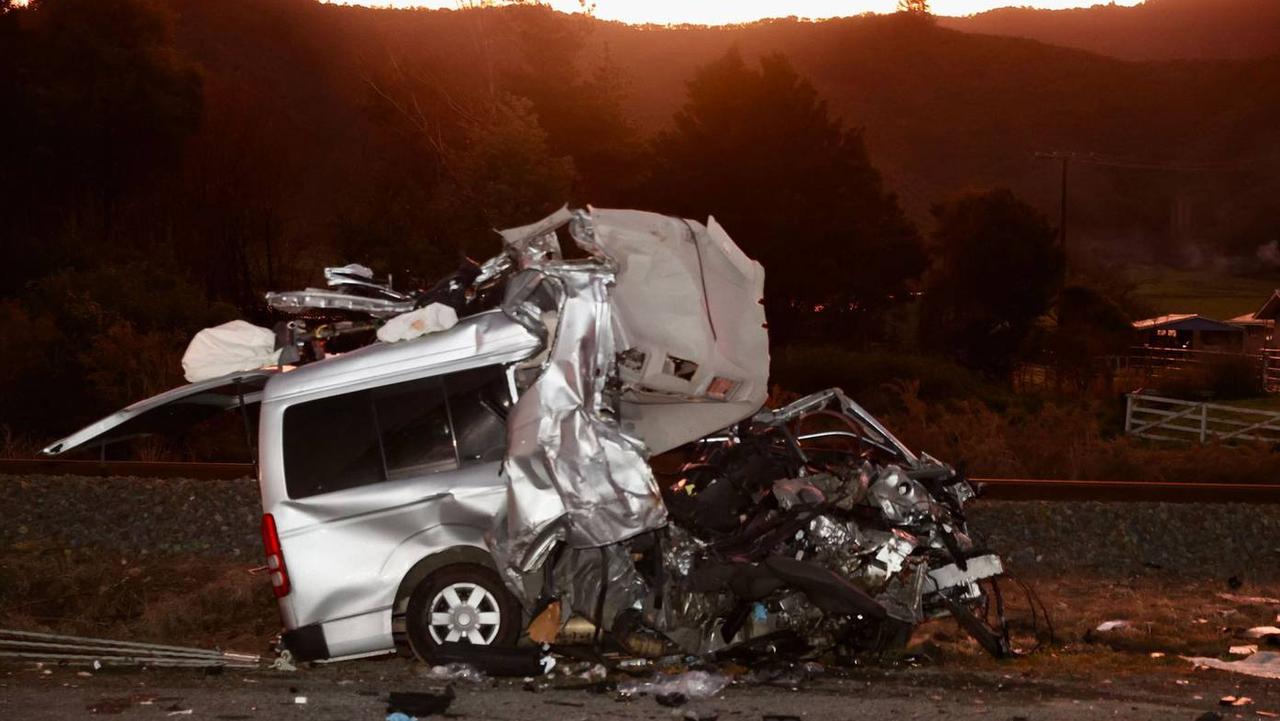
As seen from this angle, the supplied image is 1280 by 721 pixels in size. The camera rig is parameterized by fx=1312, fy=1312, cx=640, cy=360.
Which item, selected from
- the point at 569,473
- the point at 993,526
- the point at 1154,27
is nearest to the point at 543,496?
the point at 569,473

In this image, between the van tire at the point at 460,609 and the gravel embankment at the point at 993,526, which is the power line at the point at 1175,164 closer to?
the gravel embankment at the point at 993,526

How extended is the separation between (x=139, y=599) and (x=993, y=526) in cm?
705

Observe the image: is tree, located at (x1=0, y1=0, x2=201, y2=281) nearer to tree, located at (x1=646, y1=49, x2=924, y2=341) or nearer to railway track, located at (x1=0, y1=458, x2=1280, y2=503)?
tree, located at (x1=646, y1=49, x2=924, y2=341)

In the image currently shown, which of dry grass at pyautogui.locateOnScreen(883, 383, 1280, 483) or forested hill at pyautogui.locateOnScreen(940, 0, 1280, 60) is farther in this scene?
forested hill at pyautogui.locateOnScreen(940, 0, 1280, 60)

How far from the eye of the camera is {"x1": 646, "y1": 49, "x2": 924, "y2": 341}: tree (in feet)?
135

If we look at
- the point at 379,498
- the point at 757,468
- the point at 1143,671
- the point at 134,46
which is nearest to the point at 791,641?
the point at 757,468

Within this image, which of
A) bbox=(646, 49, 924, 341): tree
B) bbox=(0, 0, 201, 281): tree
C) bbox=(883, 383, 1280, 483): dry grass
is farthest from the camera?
bbox=(0, 0, 201, 281): tree

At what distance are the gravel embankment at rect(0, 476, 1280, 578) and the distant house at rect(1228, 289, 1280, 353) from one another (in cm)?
4042

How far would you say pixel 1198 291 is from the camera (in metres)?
69.2

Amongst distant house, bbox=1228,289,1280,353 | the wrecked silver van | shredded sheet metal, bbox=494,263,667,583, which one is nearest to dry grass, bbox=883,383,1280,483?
the wrecked silver van

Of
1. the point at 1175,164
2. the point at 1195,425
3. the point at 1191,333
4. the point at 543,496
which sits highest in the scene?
the point at 1175,164

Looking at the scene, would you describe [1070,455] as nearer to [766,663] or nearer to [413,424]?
[766,663]

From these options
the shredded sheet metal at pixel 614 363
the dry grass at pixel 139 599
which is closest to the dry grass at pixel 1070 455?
the shredded sheet metal at pixel 614 363

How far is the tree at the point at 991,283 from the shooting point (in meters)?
41.7
